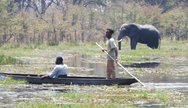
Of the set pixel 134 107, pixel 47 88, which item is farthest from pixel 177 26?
pixel 134 107

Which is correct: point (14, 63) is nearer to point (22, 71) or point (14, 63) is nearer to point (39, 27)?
point (22, 71)

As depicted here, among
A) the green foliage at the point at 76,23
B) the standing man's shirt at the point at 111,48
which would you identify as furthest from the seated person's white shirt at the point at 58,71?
the green foliage at the point at 76,23

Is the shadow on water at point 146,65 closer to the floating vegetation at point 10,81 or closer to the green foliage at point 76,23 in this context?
the floating vegetation at point 10,81

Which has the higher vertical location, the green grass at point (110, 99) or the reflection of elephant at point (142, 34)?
the reflection of elephant at point (142, 34)

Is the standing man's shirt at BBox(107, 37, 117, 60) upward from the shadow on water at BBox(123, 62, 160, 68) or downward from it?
upward

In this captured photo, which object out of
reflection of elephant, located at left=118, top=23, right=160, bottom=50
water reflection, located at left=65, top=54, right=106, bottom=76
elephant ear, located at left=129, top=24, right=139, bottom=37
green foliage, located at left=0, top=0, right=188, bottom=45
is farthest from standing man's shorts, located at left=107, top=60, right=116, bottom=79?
green foliage, located at left=0, top=0, right=188, bottom=45

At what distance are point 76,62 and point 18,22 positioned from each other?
68.1 feet

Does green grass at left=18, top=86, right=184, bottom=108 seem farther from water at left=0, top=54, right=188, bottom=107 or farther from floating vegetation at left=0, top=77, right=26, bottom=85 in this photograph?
floating vegetation at left=0, top=77, right=26, bottom=85

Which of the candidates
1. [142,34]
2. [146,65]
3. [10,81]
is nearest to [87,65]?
[146,65]

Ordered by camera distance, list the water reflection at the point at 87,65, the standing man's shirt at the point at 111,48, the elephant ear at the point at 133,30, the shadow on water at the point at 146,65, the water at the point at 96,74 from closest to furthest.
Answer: the water at the point at 96,74 < the standing man's shirt at the point at 111,48 < the water reflection at the point at 87,65 < the shadow on water at the point at 146,65 < the elephant ear at the point at 133,30

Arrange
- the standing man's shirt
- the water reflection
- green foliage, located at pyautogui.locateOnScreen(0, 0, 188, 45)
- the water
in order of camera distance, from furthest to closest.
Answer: green foliage, located at pyautogui.locateOnScreen(0, 0, 188, 45) → the water reflection → the standing man's shirt → the water

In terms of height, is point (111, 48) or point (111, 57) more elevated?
point (111, 48)

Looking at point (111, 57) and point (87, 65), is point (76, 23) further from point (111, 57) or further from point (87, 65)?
point (111, 57)

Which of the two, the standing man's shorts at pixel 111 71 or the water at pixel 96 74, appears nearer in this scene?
the water at pixel 96 74
